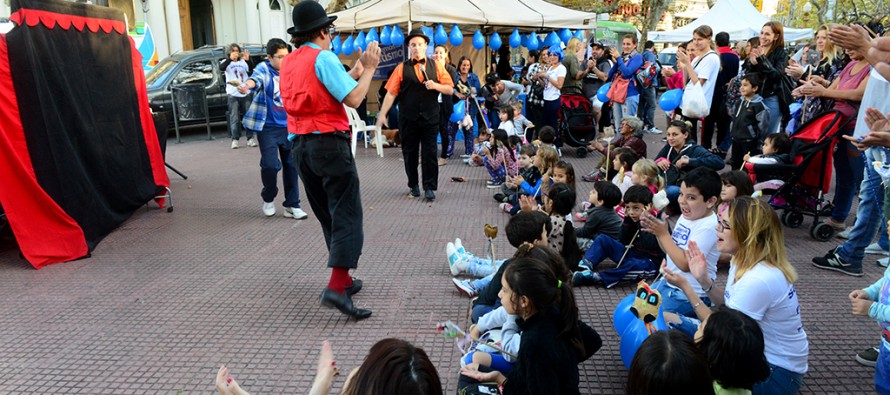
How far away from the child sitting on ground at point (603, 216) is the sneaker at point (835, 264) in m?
1.59

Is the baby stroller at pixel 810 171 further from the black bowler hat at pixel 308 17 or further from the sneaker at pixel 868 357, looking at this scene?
the black bowler hat at pixel 308 17

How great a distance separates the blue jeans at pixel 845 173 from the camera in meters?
5.12

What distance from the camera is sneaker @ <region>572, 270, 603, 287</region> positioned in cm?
439

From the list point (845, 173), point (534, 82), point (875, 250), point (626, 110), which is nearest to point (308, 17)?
point (845, 173)

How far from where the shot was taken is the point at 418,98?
6883mm

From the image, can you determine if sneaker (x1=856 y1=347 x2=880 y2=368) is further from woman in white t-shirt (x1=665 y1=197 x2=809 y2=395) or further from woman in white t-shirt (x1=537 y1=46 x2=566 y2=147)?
woman in white t-shirt (x1=537 y1=46 x2=566 y2=147)

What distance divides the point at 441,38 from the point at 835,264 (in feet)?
23.1

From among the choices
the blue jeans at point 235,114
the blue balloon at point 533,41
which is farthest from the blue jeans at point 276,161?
the blue balloon at point 533,41

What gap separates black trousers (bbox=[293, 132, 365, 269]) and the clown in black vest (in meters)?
3.09

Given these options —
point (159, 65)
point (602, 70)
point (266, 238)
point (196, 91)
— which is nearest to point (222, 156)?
point (196, 91)

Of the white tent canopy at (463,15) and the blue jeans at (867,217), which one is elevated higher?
the white tent canopy at (463,15)

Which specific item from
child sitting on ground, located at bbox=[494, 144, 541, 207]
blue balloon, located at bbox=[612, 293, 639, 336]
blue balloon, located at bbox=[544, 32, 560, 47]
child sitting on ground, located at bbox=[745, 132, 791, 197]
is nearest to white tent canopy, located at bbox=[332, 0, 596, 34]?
blue balloon, located at bbox=[544, 32, 560, 47]

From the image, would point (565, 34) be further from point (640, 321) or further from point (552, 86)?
point (640, 321)

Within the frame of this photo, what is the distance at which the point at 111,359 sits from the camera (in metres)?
3.38
